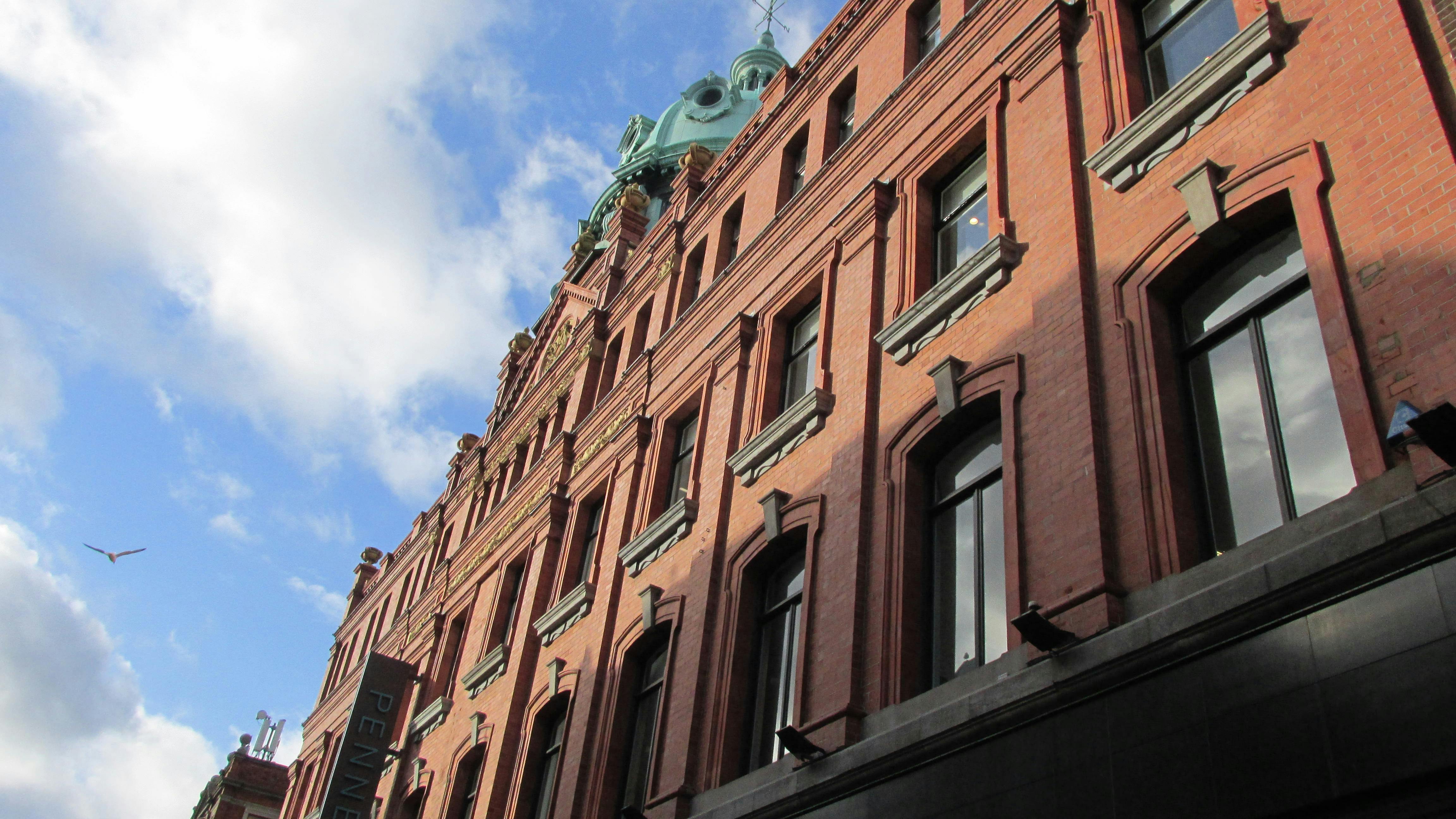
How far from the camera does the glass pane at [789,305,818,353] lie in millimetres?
17406

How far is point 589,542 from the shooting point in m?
22.1

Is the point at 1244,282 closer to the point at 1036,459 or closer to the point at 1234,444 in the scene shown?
the point at 1234,444

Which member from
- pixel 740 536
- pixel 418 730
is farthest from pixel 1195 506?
pixel 418 730

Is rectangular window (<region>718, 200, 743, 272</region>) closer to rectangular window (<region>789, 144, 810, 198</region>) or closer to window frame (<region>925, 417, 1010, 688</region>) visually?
rectangular window (<region>789, 144, 810, 198</region>)

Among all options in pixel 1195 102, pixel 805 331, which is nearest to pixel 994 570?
pixel 1195 102

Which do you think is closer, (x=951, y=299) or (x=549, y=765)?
(x=951, y=299)

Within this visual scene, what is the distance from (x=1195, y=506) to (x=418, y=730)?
1902 cm

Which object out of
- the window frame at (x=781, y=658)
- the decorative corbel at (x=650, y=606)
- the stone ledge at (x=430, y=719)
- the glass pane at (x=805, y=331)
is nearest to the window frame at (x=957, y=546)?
the window frame at (x=781, y=658)

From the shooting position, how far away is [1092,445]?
10.0 meters

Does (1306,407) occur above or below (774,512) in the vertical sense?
below

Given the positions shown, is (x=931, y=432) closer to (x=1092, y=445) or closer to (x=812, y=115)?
(x=1092, y=445)

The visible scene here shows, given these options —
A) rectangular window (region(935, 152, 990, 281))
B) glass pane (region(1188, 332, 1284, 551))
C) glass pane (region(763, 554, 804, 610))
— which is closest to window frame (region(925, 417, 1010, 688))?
glass pane (region(1188, 332, 1284, 551))

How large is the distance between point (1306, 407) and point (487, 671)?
16334 millimetres

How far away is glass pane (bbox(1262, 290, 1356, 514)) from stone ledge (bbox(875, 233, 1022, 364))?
11.0ft
